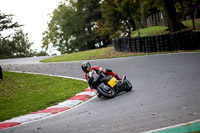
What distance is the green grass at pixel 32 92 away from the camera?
415 inches

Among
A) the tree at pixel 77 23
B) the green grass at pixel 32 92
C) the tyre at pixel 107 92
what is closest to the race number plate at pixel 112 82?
the tyre at pixel 107 92

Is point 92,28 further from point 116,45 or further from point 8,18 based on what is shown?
point 116,45

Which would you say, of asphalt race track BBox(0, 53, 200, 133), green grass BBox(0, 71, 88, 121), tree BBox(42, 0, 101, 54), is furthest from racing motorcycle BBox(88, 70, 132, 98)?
tree BBox(42, 0, 101, 54)

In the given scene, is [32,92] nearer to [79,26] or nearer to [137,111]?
[137,111]

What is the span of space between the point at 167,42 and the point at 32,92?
11.5 meters

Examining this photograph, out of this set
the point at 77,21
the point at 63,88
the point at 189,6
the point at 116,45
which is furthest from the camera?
the point at 77,21

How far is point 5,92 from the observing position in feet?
46.0

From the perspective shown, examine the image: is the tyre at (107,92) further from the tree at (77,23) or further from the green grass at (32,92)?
the tree at (77,23)

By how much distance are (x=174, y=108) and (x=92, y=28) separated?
54.9 meters

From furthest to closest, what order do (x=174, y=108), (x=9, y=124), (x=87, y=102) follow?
1. (x=87, y=102)
2. (x=9, y=124)
3. (x=174, y=108)

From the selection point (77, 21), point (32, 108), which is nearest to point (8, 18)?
point (77, 21)

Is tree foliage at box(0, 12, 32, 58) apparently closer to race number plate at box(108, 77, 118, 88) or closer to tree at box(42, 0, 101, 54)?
tree at box(42, 0, 101, 54)

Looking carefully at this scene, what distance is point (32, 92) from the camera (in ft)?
44.5

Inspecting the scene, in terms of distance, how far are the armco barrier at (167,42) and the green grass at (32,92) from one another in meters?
8.82
